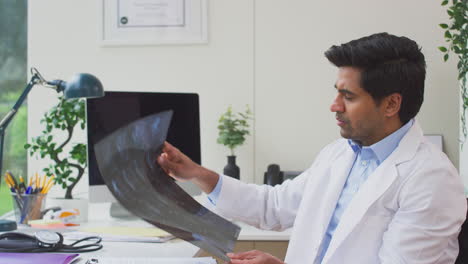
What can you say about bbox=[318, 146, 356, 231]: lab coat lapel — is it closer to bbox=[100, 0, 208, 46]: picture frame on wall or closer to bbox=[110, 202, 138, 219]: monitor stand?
bbox=[110, 202, 138, 219]: monitor stand

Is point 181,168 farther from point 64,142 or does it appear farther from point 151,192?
point 64,142

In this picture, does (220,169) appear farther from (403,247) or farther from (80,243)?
(403,247)

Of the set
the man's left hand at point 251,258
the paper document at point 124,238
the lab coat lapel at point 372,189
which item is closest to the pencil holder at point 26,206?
the paper document at point 124,238

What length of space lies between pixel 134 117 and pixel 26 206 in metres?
0.51

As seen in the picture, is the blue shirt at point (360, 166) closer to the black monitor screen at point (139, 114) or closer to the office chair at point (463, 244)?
the office chair at point (463, 244)

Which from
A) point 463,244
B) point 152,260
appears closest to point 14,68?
point 152,260

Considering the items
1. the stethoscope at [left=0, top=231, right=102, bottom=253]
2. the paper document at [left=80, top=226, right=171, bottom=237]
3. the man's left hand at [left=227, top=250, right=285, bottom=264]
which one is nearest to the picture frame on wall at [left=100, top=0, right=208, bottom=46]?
the paper document at [left=80, top=226, right=171, bottom=237]

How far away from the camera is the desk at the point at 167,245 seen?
1819 millimetres

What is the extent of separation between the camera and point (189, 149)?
2.51 metres

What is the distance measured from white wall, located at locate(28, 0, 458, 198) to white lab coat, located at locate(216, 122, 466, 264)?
87cm

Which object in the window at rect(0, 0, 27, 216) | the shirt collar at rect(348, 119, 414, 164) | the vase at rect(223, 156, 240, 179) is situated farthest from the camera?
the window at rect(0, 0, 27, 216)

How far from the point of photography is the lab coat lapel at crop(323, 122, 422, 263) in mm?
1625

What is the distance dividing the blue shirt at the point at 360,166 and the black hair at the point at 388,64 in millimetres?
111

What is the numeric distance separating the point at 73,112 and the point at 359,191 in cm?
129
